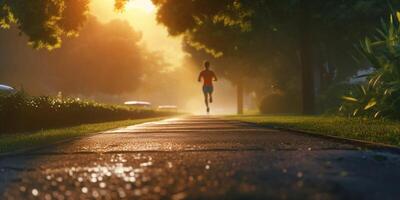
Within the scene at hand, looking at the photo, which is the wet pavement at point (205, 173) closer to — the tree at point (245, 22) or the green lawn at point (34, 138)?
the green lawn at point (34, 138)

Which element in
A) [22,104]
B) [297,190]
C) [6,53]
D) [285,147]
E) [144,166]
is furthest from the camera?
[6,53]

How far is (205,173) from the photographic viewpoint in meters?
5.75

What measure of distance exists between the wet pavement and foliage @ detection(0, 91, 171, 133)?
9187 millimetres

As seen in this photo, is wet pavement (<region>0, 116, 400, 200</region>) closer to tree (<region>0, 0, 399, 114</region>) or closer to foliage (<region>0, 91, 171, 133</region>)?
foliage (<region>0, 91, 171, 133</region>)

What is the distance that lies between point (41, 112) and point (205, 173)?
563 inches

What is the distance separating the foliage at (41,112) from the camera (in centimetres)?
1734

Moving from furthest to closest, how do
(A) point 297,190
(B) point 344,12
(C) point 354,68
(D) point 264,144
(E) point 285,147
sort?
(C) point 354,68
(B) point 344,12
(D) point 264,144
(E) point 285,147
(A) point 297,190

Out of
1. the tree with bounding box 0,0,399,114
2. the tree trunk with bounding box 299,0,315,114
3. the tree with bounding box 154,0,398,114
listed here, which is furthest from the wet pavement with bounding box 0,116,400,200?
the tree trunk with bounding box 299,0,315,114

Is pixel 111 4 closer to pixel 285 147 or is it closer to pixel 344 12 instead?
pixel 344 12

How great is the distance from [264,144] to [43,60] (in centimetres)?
5856

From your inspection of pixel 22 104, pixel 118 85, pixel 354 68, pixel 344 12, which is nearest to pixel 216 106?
pixel 118 85

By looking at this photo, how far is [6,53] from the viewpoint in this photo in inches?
2452

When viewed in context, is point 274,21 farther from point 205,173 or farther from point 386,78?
point 205,173

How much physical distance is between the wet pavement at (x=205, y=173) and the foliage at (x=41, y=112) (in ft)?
30.1
